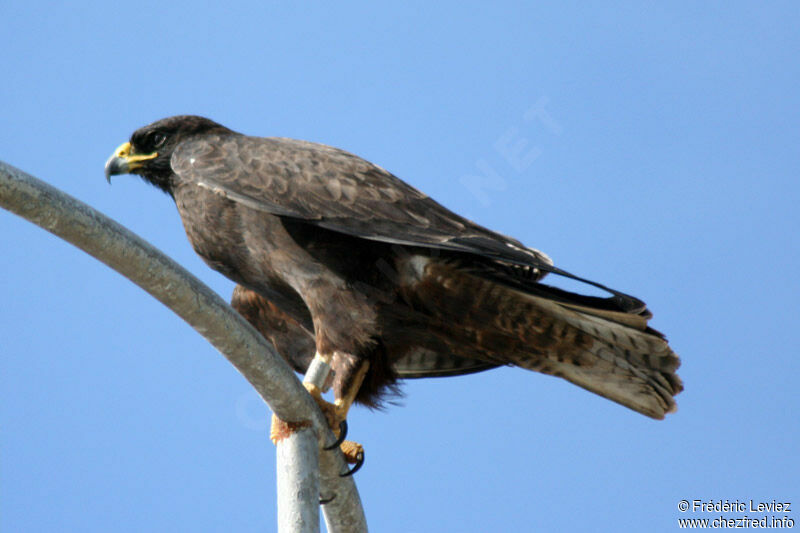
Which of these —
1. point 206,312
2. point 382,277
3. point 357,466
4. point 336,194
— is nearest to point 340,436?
point 357,466

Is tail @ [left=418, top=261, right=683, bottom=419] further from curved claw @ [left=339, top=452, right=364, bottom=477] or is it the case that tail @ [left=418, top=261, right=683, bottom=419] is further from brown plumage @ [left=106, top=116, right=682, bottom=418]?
curved claw @ [left=339, top=452, right=364, bottom=477]

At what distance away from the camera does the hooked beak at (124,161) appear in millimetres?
5594

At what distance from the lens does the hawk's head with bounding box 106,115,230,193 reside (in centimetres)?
555

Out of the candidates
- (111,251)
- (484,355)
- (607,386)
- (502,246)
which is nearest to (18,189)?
(111,251)

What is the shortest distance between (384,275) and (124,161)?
5.84ft

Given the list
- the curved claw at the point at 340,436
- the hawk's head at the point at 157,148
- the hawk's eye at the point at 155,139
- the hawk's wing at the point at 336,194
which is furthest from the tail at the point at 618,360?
the hawk's eye at the point at 155,139

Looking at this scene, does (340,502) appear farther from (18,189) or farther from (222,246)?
(18,189)

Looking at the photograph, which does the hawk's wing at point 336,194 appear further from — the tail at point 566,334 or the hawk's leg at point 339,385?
the hawk's leg at point 339,385

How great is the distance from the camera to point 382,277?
16.1 ft

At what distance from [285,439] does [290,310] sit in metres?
1.39

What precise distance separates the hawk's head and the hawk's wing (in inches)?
9.7

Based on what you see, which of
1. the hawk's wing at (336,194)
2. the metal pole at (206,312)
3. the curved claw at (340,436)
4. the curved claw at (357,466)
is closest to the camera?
the metal pole at (206,312)

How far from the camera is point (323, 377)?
4.96 meters

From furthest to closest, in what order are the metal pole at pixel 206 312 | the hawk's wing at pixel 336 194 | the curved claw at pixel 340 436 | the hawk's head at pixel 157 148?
1. the hawk's head at pixel 157 148
2. the hawk's wing at pixel 336 194
3. the curved claw at pixel 340 436
4. the metal pole at pixel 206 312
